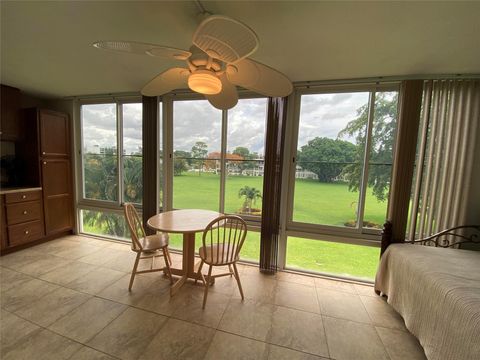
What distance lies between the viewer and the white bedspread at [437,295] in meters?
1.16

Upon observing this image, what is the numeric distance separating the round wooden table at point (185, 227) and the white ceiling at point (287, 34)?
167cm

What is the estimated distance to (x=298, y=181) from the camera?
2625 mm

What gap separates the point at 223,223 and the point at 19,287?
2.29 meters

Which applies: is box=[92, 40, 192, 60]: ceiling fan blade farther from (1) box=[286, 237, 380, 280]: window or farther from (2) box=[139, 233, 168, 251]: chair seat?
(1) box=[286, 237, 380, 280]: window

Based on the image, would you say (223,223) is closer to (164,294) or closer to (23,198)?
(164,294)

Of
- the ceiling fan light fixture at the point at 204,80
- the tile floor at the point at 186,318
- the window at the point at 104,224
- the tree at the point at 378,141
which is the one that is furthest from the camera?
the window at the point at 104,224

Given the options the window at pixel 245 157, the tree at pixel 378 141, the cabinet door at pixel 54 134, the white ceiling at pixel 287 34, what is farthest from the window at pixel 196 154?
the cabinet door at pixel 54 134

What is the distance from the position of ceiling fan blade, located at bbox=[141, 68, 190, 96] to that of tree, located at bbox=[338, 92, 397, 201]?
6.62 ft

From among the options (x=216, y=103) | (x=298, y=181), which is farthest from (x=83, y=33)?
(x=298, y=181)

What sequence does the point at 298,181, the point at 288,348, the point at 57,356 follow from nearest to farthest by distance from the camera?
the point at 57,356 → the point at 288,348 → the point at 298,181

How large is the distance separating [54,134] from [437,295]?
502 cm

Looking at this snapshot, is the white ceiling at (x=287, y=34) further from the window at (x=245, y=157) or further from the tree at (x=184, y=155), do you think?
the tree at (x=184, y=155)

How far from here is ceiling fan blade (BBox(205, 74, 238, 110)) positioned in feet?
4.50

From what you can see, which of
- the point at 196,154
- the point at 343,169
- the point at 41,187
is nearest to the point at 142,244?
the point at 196,154
